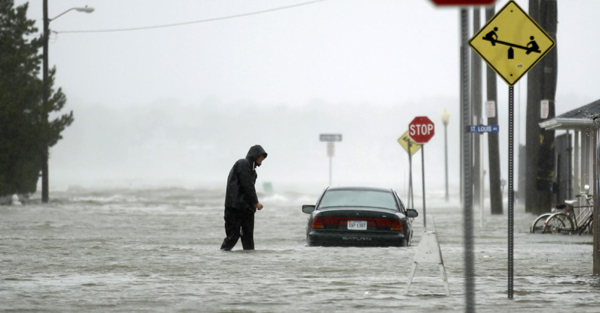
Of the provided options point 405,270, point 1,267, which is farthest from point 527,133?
point 1,267

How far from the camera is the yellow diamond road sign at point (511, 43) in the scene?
933cm

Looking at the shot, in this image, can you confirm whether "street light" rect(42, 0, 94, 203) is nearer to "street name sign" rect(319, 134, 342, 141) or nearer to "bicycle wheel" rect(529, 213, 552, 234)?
"street name sign" rect(319, 134, 342, 141)

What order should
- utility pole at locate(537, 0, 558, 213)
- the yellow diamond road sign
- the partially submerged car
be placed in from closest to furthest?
the yellow diamond road sign → the partially submerged car → utility pole at locate(537, 0, 558, 213)

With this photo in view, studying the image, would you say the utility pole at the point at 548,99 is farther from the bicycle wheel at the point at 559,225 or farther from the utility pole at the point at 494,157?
the utility pole at the point at 494,157

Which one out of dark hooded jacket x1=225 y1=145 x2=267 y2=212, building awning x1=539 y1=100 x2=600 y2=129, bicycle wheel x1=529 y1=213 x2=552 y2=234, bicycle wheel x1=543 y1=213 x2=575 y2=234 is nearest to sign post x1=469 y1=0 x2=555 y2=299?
dark hooded jacket x1=225 y1=145 x2=267 y2=212

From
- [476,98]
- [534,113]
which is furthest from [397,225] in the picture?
[476,98]

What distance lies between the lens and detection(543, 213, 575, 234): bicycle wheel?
21156 millimetres

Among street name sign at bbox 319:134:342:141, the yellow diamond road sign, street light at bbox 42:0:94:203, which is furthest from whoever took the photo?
street name sign at bbox 319:134:342:141

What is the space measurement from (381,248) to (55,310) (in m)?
7.90

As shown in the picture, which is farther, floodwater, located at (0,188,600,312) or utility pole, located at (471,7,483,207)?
utility pole, located at (471,7,483,207)

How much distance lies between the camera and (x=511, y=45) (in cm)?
945

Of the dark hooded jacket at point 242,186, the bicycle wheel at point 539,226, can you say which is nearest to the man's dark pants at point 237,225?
the dark hooded jacket at point 242,186

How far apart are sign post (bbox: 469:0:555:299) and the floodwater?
127 cm

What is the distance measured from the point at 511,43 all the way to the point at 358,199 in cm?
761
